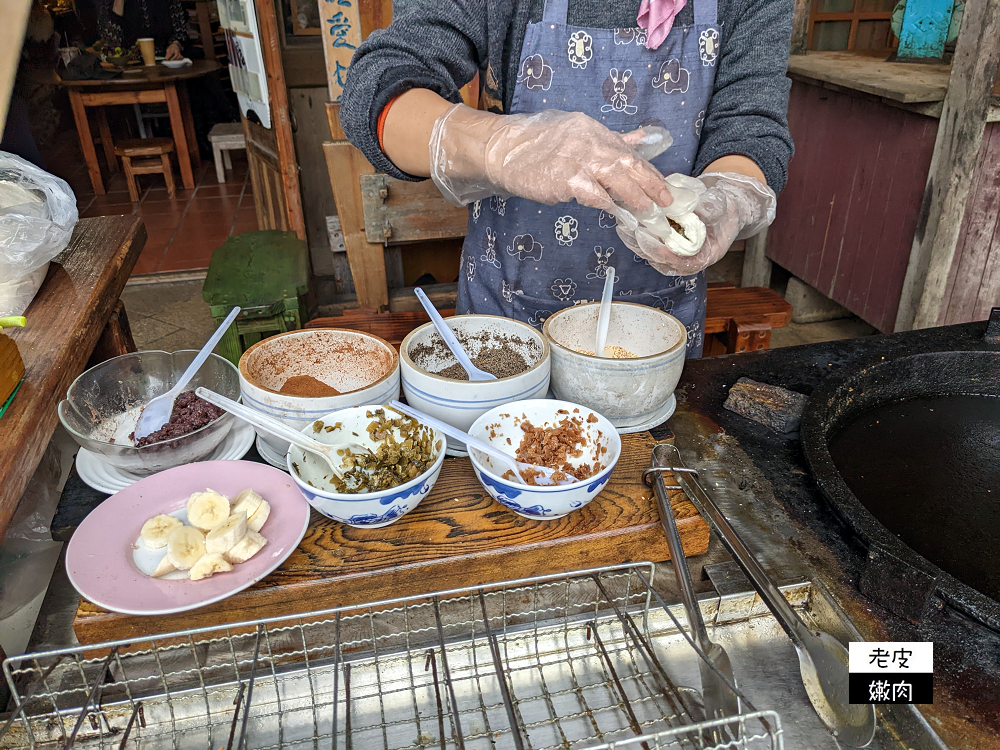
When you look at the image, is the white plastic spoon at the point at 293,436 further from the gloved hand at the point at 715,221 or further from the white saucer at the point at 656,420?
the gloved hand at the point at 715,221

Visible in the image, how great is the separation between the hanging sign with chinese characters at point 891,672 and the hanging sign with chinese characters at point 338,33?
2.62 meters

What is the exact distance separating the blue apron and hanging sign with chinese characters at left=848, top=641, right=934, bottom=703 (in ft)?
3.38

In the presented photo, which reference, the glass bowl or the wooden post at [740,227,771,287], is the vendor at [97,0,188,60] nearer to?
the wooden post at [740,227,771,287]

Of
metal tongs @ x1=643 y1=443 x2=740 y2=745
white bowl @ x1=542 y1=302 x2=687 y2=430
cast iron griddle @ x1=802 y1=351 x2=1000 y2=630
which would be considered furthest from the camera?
white bowl @ x1=542 y1=302 x2=687 y2=430

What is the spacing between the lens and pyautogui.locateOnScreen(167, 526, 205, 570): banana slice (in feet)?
3.15

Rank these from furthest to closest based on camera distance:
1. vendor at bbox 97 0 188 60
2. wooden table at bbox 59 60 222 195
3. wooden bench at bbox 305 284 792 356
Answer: vendor at bbox 97 0 188 60 < wooden table at bbox 59 60 222 195 < wooden bench at bbox 305 284 792 356

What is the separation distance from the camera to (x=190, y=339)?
421 cm

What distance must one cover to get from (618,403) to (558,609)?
0.38 metres

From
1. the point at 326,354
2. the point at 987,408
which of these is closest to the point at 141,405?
the point at 326,354

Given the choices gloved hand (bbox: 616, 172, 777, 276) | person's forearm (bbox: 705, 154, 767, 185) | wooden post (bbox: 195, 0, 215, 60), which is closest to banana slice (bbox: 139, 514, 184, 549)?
gloved hand (bbox: 616, 172, 777, 276)

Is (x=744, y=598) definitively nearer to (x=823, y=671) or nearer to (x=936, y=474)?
(x=823, y=671)

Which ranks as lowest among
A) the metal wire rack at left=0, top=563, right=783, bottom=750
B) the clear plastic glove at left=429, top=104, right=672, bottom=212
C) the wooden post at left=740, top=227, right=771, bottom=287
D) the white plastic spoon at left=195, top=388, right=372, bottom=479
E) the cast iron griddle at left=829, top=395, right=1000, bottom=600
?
the wooden post at left=740, top=227, right=771, bottom=287

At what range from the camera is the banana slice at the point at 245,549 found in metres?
0.97

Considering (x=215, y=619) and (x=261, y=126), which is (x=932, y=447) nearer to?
(x=215, y=619)
